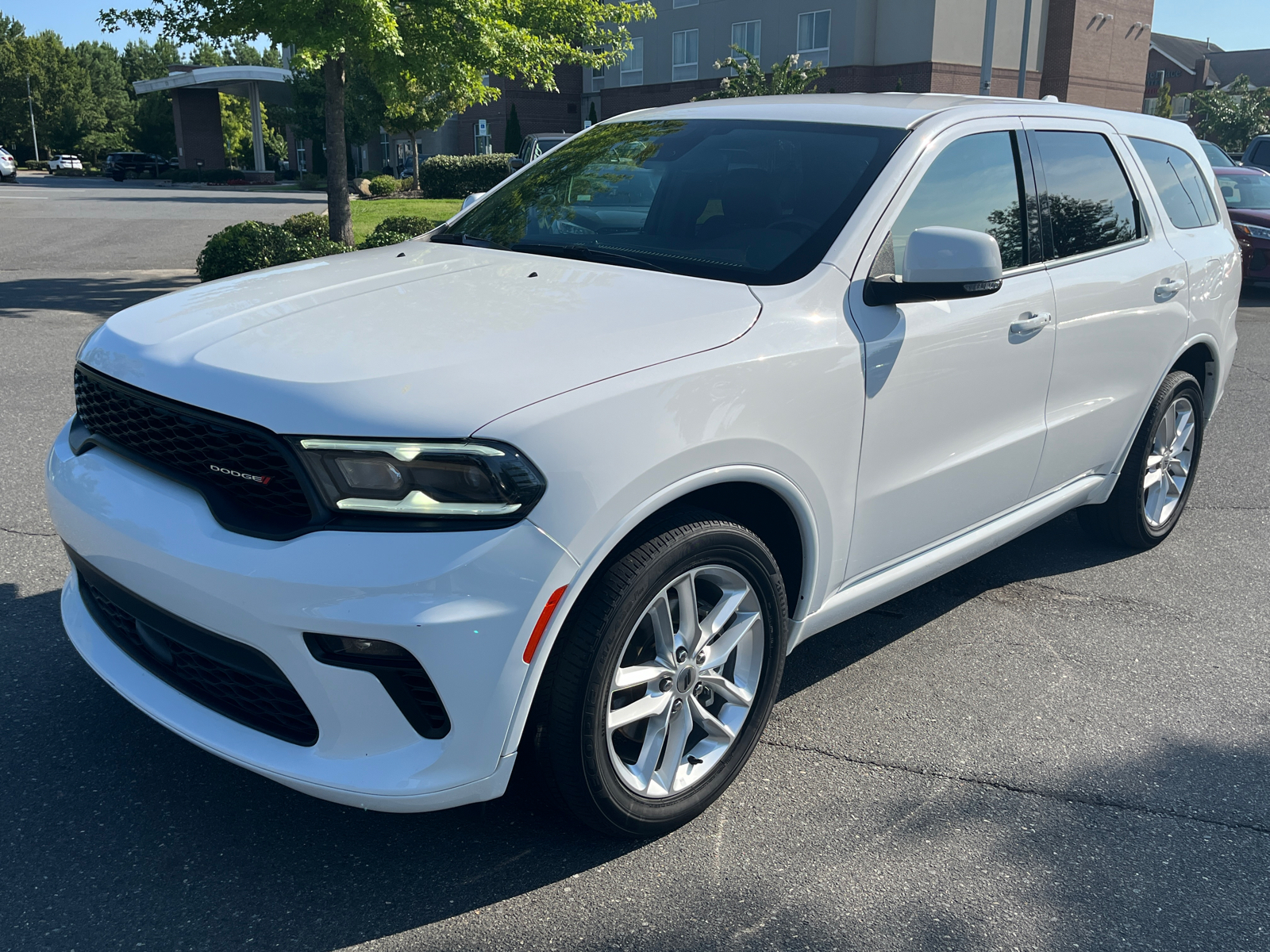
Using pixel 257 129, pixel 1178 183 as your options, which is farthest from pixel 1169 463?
pixel 257 129

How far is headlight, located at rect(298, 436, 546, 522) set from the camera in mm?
2240

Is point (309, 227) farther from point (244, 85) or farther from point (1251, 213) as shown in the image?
point (244, 85)

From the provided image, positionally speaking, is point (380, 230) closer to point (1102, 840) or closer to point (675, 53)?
point (1102, 840)

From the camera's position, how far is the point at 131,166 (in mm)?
56438

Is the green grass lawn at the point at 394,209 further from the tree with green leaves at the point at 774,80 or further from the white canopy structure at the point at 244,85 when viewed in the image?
the white canopy structure at the point at 244,85

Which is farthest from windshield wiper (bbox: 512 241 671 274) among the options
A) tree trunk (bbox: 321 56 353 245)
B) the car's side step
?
tree trunk (bbox: 321 56 353 245)

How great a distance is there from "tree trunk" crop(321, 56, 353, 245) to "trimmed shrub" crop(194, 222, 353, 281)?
1948mm

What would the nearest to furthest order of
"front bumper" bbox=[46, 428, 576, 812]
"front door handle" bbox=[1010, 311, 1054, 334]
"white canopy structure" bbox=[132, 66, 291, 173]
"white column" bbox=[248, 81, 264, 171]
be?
"front bumper" bbox=[46, 428, 576, 812] → "front door handle" bbox=[1010, 311, 1054, 334] → "white column" bbox=[248, 81, 264, 171] → "white canopy structure" bbox=[132, 66, 291, 173]

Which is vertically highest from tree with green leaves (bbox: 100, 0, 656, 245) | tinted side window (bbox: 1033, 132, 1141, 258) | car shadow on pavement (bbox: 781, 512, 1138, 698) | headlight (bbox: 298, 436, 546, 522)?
tree with green leaves (bbox: 100, 0, 656, 245)

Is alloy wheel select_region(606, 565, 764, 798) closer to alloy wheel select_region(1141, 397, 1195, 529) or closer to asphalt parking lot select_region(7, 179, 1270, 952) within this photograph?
asphalt parking lot select_region(7, 179, 1270, 952)

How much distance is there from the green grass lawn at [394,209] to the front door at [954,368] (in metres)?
15.2

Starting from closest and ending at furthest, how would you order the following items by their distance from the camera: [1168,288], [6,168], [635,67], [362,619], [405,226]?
[362,619] < [1168,288] < [405,226] < [635,67] < [6,168]

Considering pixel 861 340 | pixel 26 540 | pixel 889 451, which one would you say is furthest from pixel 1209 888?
pixel 26 540

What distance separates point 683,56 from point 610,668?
48317 millimetres
